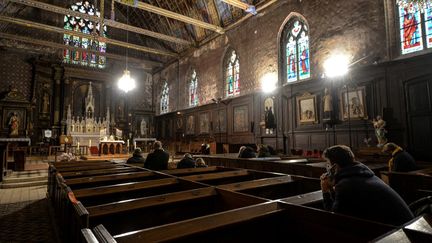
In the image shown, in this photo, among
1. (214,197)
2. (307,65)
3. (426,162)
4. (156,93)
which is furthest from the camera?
(156,93)

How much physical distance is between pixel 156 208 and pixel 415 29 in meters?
9.12

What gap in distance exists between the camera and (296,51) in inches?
423

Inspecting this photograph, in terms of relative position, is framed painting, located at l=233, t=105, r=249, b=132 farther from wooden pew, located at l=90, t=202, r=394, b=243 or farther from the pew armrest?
the pew armrest

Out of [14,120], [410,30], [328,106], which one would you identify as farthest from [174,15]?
[14,120]

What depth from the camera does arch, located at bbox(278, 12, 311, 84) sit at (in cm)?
1037

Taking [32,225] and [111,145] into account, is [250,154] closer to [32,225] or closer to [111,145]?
[32,225]

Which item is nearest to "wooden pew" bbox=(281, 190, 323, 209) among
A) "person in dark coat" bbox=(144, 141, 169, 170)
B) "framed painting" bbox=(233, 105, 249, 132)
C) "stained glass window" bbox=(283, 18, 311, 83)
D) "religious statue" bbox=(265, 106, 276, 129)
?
"person in dark coat" bbox=(144, 141, 169, 170)

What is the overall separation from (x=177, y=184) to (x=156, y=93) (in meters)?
19.5

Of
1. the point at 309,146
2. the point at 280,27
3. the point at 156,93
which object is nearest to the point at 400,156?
the point at 309,146

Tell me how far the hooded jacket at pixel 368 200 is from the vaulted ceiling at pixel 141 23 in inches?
412

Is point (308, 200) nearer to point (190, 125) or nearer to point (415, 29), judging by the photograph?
point (415, 29)

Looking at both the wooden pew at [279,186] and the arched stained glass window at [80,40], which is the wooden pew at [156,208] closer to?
the wooden pew at [279,186]

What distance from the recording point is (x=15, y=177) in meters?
7.37

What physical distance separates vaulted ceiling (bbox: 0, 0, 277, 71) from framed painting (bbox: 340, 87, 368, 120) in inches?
229
